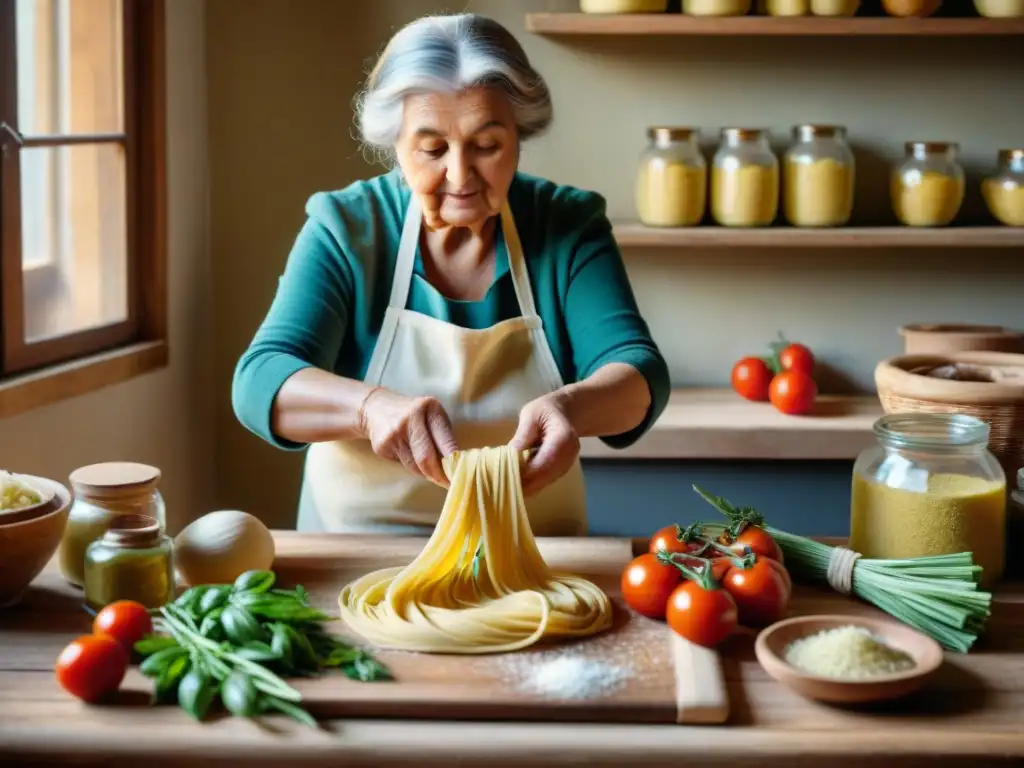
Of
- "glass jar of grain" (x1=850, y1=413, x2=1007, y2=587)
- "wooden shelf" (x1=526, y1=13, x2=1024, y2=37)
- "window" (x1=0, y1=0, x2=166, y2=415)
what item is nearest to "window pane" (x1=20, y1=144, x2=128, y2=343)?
"window" (x1=0, y1=0, x2=166, y2=415)

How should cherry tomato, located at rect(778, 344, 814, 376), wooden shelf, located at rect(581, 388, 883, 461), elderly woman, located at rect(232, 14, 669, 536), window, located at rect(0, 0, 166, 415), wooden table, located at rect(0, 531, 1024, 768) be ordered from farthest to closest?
1. cherry tomato, located at rect(778, 344, 814, 376)
2. wooden shelf, located at rect(581, 388, 883, 461)
3. window, located at rect(0, 0, 166, 415)
4. elderly woman, located at rect(232, 14, 669, 536)
5. wooden table, located at rect(0, 531, 1024, 768)

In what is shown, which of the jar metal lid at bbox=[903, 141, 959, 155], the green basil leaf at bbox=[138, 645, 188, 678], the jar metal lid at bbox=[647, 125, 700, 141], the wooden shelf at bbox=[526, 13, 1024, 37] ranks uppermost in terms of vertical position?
the wooden shelf at bbox=[526, 13, 1024, 37]

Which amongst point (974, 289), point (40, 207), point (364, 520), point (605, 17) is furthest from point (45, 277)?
point (974, 289)

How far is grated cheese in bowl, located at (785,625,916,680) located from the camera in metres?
1.34

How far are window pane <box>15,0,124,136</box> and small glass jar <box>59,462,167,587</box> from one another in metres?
1.52

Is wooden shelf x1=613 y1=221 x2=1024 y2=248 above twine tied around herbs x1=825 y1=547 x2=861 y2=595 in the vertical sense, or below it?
above

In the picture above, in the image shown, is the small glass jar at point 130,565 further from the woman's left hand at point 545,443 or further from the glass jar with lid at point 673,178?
the glass jar with lid at point 673,178

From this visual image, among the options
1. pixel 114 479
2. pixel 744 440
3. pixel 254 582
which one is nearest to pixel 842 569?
pixel 254 582

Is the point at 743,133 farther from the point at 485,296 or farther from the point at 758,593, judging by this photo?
the point at 758,593

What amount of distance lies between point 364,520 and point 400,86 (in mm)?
750

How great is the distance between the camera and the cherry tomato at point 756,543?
5.39ft

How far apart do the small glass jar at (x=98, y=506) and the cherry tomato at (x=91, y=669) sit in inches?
12.2

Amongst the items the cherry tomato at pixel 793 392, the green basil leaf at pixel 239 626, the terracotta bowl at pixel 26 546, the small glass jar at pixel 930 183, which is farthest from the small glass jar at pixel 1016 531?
the small glass jar at pixel 930 183

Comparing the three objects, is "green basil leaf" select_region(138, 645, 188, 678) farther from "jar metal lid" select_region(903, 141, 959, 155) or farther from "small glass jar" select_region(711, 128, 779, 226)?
"jar metal lid" select_region(903, 141, 959, 155)
